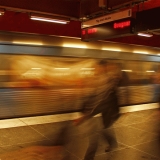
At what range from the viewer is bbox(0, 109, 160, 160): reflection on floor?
4215 millimetres

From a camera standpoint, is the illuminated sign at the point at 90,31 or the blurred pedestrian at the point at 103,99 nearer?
the blurred pedestrian at the point at 103,99

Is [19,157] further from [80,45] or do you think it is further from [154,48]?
[154,48]

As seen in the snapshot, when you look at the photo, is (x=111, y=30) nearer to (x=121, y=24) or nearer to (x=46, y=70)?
(x=121, y=24)

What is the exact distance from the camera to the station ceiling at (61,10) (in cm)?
549

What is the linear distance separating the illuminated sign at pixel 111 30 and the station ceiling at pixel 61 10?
1.64 ft

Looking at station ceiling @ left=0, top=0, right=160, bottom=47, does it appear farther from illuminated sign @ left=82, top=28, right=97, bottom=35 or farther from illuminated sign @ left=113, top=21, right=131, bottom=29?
illuminated sign @ left=113, top=21, right=131, bottom=29

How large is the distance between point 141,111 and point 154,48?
3234 mm

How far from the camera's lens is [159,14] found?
4.39m

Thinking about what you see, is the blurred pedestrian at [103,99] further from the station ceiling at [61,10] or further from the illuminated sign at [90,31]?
the station ceiling at [61,10]

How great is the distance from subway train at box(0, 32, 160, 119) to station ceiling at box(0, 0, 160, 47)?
0.23 m

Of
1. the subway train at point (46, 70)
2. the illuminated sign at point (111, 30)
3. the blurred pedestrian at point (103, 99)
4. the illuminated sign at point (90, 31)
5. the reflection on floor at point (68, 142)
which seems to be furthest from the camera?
the subway train at point (46, 70)

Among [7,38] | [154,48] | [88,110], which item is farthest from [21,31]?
[154,48]

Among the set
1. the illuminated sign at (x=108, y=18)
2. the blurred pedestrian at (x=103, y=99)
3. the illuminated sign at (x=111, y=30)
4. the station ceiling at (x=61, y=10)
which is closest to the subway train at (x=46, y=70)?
the station ceiling at (x=61, y=10)

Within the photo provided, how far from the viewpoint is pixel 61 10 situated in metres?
6.39
